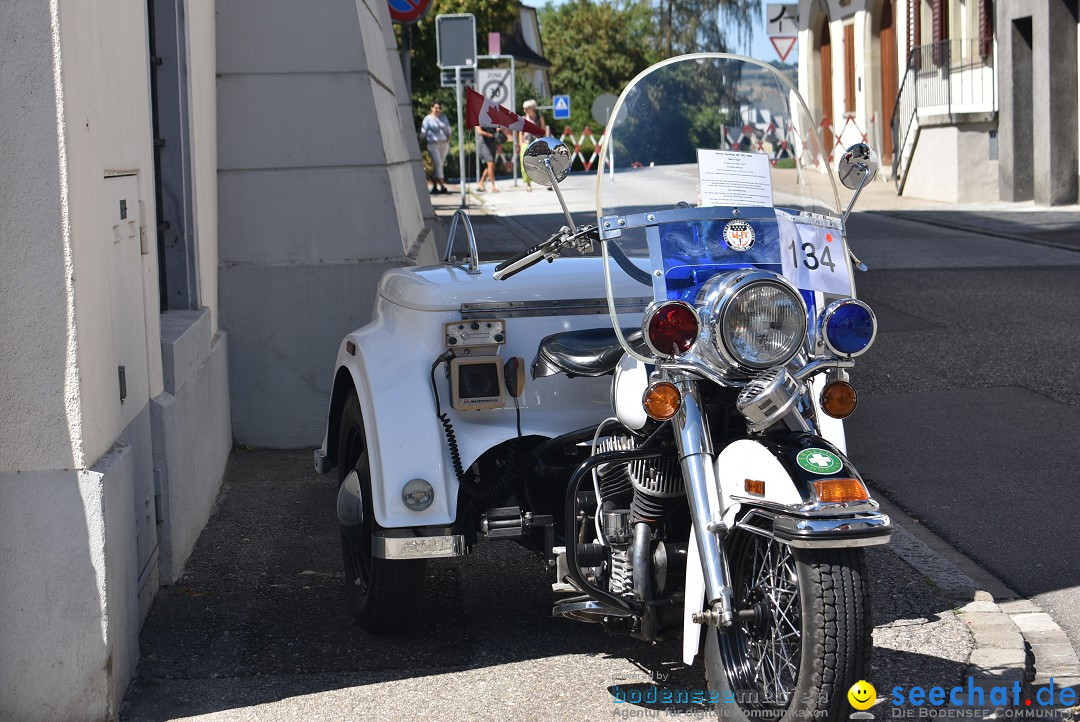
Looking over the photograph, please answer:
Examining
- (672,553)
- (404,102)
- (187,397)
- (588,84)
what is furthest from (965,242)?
(588,84)

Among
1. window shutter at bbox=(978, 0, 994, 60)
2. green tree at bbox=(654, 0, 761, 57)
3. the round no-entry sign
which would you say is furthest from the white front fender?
green tree at bbox=(654, 0, 761, 57)

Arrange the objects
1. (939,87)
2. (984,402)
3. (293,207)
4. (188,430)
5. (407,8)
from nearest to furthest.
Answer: (188,430), (293,207), (984,402), (407,8), (939,87)

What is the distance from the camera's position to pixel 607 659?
4.19 metres

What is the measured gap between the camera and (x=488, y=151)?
32.0 m

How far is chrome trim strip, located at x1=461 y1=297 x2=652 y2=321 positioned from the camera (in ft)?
14.1

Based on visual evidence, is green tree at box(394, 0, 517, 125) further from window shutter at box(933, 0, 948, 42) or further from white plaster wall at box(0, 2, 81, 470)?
white plaster wall at box(0, 2, 81, 470)

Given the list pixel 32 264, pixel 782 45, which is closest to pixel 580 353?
pixel 32 264

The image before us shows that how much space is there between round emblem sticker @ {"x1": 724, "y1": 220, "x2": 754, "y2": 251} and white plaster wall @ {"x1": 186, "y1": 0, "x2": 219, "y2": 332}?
3499mm

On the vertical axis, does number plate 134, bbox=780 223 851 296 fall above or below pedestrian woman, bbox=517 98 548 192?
below

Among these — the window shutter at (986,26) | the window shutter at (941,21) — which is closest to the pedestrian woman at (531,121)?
the window shutter at (986,26)

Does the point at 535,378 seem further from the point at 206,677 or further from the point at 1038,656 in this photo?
the point at 1038,656

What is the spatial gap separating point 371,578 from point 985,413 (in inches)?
166

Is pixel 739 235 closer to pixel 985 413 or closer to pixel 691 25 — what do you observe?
pixel 985 413

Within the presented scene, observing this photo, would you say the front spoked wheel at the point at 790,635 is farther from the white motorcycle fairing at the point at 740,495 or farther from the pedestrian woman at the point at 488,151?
the pedestrian woman at the point at 488,151
